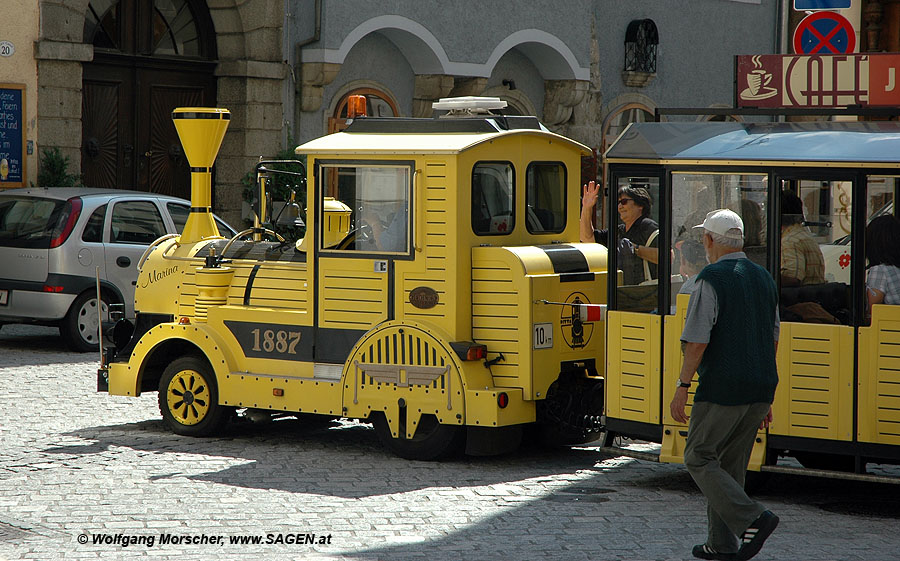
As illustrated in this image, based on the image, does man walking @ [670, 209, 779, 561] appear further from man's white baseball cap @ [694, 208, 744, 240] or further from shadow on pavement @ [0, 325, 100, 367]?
shadow on pavement @ [0, 325, 100, 367]

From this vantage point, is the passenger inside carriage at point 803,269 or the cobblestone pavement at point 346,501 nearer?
the cobblestone pavement at point 346,501

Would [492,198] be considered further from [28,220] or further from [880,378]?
[28,220]

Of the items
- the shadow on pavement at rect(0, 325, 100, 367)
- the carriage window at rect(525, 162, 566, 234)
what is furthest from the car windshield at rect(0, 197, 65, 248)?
the carriage window at rect(525, 162, 566, 234)

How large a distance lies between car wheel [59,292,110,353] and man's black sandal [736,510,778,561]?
9.34m

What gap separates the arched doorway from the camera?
19.7m

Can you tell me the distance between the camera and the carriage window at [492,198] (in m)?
9.55

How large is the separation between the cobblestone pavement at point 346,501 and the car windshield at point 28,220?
13.4 feet

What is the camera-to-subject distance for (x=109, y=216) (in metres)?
15.2

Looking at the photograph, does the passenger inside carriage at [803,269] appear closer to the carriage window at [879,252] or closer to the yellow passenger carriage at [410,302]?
the carriage window at [879,252]

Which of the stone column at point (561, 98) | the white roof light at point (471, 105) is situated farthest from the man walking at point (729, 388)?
the stone column at point (561, 98)

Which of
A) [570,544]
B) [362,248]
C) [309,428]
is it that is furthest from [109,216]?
[570,544]

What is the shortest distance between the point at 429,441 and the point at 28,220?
7144 mm

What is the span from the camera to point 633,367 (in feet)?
28.7

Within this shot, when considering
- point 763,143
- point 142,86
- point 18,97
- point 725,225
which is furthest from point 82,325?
point 725,225
